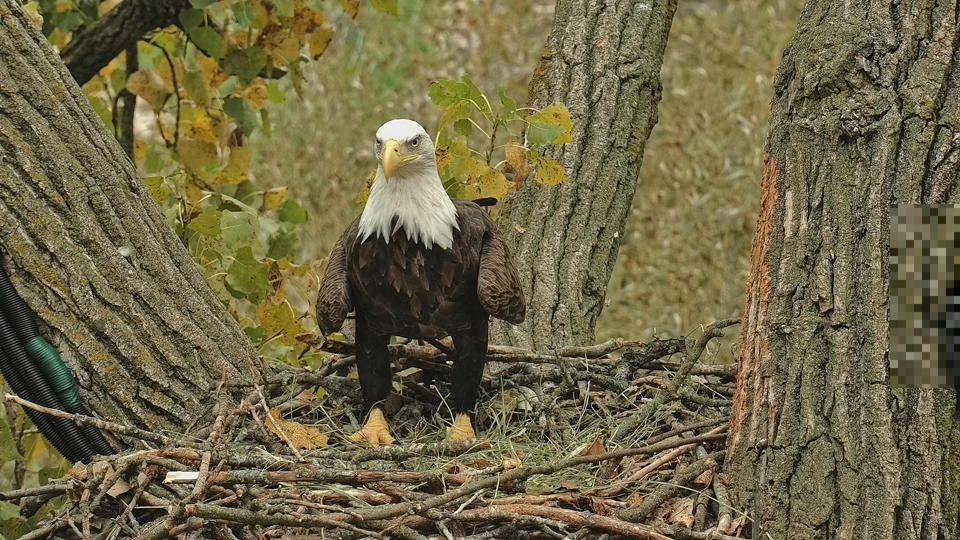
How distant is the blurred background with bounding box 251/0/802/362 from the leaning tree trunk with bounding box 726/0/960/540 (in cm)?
459

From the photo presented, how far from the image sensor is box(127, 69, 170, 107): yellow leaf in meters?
4.11

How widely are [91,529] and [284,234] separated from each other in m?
1.61

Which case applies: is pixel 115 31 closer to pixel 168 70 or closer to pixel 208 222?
pixel 168 70

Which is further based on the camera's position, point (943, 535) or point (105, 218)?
point (105, 218)

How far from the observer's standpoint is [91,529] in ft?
8.80

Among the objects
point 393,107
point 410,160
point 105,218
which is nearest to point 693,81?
point 393,107

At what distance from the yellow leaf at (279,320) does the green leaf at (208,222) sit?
0.31 metres

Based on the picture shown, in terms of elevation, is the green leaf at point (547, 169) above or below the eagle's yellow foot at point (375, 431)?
above

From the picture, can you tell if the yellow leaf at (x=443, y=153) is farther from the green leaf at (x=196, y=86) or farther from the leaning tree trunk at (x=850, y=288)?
the leaning tree trunk at (x=850, y=288)

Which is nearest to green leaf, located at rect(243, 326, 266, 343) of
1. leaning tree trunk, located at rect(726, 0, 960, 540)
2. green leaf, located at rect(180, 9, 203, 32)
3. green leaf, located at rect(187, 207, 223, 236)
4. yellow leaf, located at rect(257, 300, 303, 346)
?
yellow leaf, located at rect(257, 300, 303, 346)

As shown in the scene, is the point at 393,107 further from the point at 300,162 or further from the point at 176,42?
the point at 176,42

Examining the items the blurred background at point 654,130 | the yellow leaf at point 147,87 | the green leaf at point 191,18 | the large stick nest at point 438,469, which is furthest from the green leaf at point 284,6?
the blurred background at point 654,130

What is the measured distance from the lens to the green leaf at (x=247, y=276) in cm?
348

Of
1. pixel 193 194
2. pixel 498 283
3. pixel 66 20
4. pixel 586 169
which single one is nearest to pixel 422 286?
pixel 498 283
